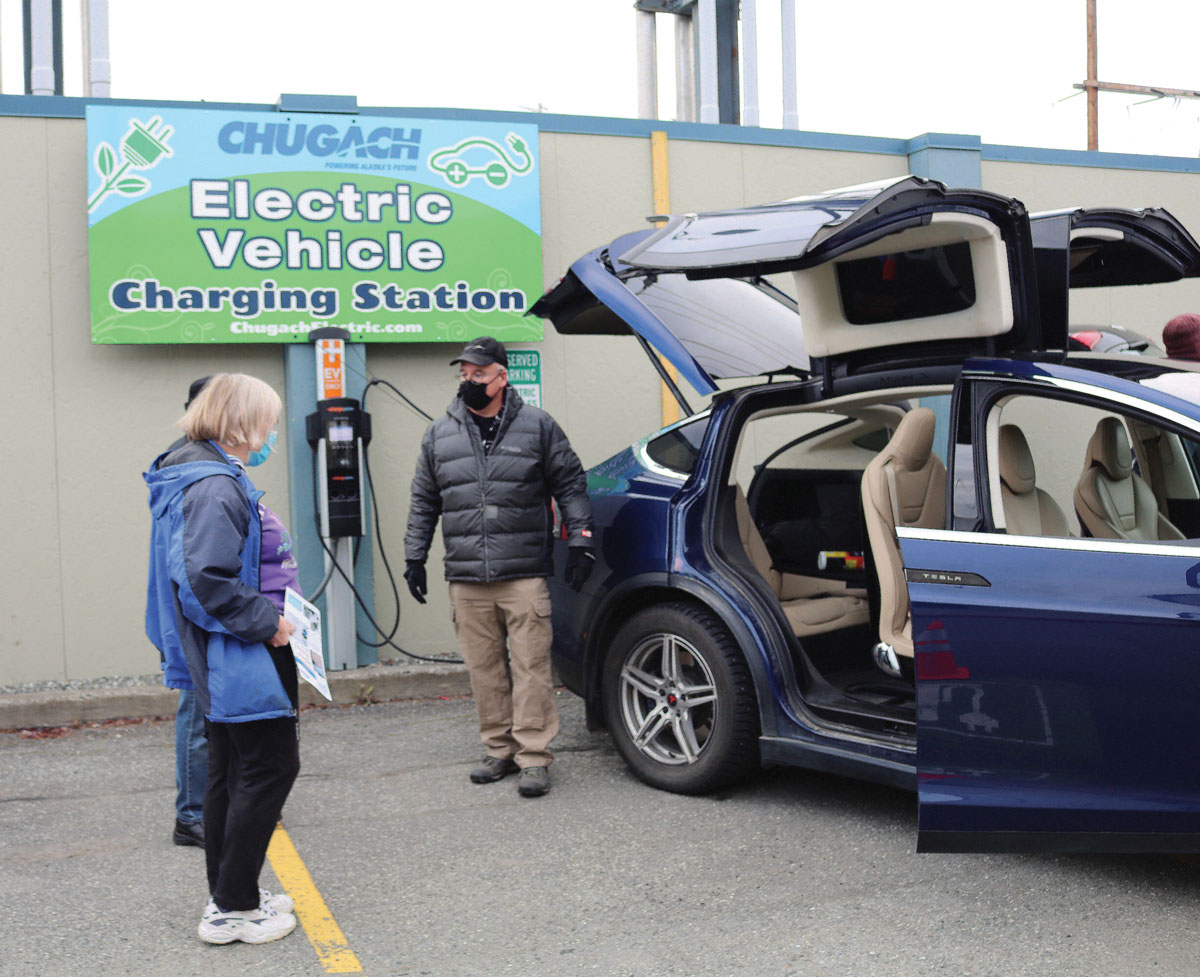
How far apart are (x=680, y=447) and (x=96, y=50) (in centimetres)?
523

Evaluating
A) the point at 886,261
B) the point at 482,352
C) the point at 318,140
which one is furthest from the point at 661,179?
the point at 886,261

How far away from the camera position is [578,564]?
5.38 m

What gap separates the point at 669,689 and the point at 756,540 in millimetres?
865

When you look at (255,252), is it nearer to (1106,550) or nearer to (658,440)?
(658,440)

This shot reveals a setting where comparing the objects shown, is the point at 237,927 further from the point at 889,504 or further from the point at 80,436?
the point at 80,436

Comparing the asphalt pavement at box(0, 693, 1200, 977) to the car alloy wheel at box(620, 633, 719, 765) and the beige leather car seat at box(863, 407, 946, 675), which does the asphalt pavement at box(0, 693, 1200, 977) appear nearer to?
the car alloy wheel at box(620, 633, 719, 765)

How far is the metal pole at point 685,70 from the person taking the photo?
41.7 feet

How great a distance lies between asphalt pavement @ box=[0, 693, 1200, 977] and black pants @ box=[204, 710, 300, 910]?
21cm

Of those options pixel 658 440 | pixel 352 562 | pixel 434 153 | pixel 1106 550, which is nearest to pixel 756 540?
pixel 658 440

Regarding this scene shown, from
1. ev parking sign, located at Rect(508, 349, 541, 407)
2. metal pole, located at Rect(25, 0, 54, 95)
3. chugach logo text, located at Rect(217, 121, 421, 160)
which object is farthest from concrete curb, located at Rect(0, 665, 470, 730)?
metal pole, located at Rect(25, 0, 54, 95)

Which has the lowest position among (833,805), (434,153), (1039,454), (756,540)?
(833,805)

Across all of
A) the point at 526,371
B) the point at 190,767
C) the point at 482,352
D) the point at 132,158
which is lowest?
the point at 190,767

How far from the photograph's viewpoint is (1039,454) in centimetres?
539

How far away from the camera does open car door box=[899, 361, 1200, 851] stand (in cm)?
364
